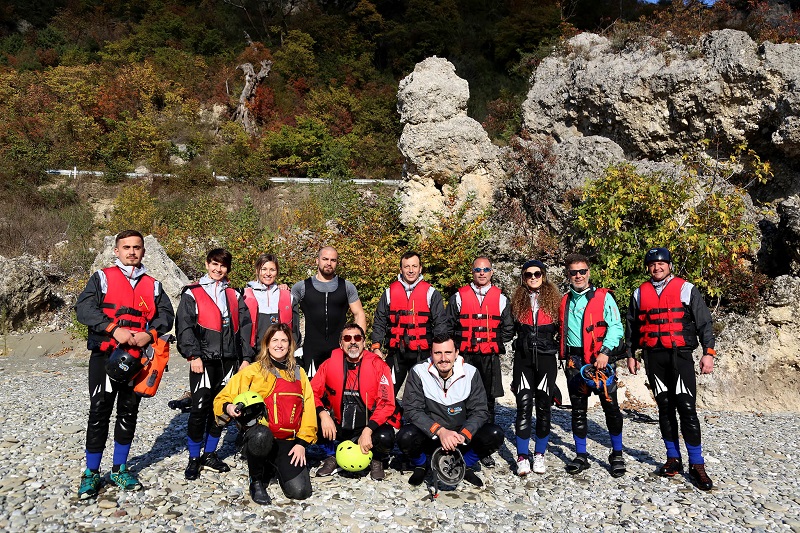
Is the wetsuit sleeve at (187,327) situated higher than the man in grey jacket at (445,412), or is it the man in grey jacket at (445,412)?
the wetsuit sleeve at (187,327)

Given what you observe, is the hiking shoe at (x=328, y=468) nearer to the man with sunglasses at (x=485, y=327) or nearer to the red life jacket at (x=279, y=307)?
the red life jacket at (x=279, y=307)

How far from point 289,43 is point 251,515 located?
2600 centimetres

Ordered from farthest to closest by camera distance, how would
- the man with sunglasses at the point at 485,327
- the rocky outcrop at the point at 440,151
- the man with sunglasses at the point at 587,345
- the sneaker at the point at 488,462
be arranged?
1. the rocky outcrop at the point at 440,151
2. the man with sunglasses at the point at 485,327
3. the sneaker at the point at 488,462
4. the man with sunglasses at the point at 587,345

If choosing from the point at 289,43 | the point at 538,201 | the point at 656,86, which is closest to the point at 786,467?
the point at 538,201

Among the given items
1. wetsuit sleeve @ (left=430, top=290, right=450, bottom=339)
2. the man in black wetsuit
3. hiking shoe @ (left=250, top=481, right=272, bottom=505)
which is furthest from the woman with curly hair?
hiking shoe @ (left=250, top=481, right=272, bottom=505)

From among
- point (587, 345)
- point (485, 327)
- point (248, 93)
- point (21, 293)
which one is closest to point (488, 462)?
point (485, 327)

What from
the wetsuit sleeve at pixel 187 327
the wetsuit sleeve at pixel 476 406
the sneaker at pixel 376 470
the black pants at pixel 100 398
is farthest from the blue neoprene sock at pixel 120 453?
the wetsuit sleeve at pixel 476 406

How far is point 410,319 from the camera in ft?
16.8

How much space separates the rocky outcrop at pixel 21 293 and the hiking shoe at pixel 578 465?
13.4 meters

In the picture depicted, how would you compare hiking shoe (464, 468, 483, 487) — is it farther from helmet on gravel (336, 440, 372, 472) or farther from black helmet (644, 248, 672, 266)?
black helmet (644, 248, 672, 266)

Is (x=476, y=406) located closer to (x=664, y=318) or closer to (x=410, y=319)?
(x=410, y=319)

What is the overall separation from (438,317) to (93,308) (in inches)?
118

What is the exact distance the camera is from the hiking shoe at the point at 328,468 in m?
4.41

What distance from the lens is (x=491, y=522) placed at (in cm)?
367
